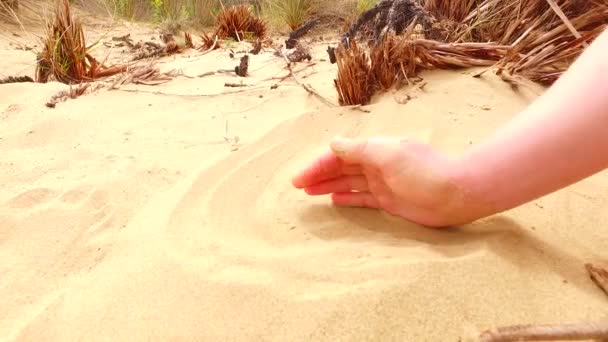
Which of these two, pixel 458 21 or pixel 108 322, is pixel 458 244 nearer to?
pixel 108 322

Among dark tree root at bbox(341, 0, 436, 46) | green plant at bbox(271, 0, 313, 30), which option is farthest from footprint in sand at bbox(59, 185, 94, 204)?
green plant at bbox(271, 0, 313, 30)

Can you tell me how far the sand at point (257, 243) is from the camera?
2.89ft

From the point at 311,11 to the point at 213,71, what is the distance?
10.1ft

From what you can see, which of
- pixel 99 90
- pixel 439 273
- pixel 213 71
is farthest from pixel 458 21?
pixel 439 273

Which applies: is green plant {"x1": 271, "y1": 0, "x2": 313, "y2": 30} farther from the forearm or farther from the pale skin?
the forearm

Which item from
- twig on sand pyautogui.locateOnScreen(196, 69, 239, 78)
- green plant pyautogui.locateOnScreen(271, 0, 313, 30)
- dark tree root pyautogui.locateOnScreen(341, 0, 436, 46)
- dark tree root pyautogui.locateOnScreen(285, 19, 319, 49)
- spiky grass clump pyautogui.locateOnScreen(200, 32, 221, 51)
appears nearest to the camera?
dark tree root pyautogui.locateOnScreen(341, 0, 436, 46)

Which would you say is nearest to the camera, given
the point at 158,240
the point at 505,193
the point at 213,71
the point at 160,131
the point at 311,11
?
the point at 505,193

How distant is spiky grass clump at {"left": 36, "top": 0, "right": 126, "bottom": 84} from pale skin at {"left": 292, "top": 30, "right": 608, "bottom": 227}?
80.5 inches

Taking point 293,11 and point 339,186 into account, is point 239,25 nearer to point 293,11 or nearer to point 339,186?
point 293,11

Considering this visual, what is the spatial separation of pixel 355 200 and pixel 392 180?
0.17 meters

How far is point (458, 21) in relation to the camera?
2.63 metres

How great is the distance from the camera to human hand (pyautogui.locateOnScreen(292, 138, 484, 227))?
104 cm

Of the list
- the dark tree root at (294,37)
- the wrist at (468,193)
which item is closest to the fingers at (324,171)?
the wrist at (468,193)

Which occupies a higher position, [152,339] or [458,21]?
[458,21]
